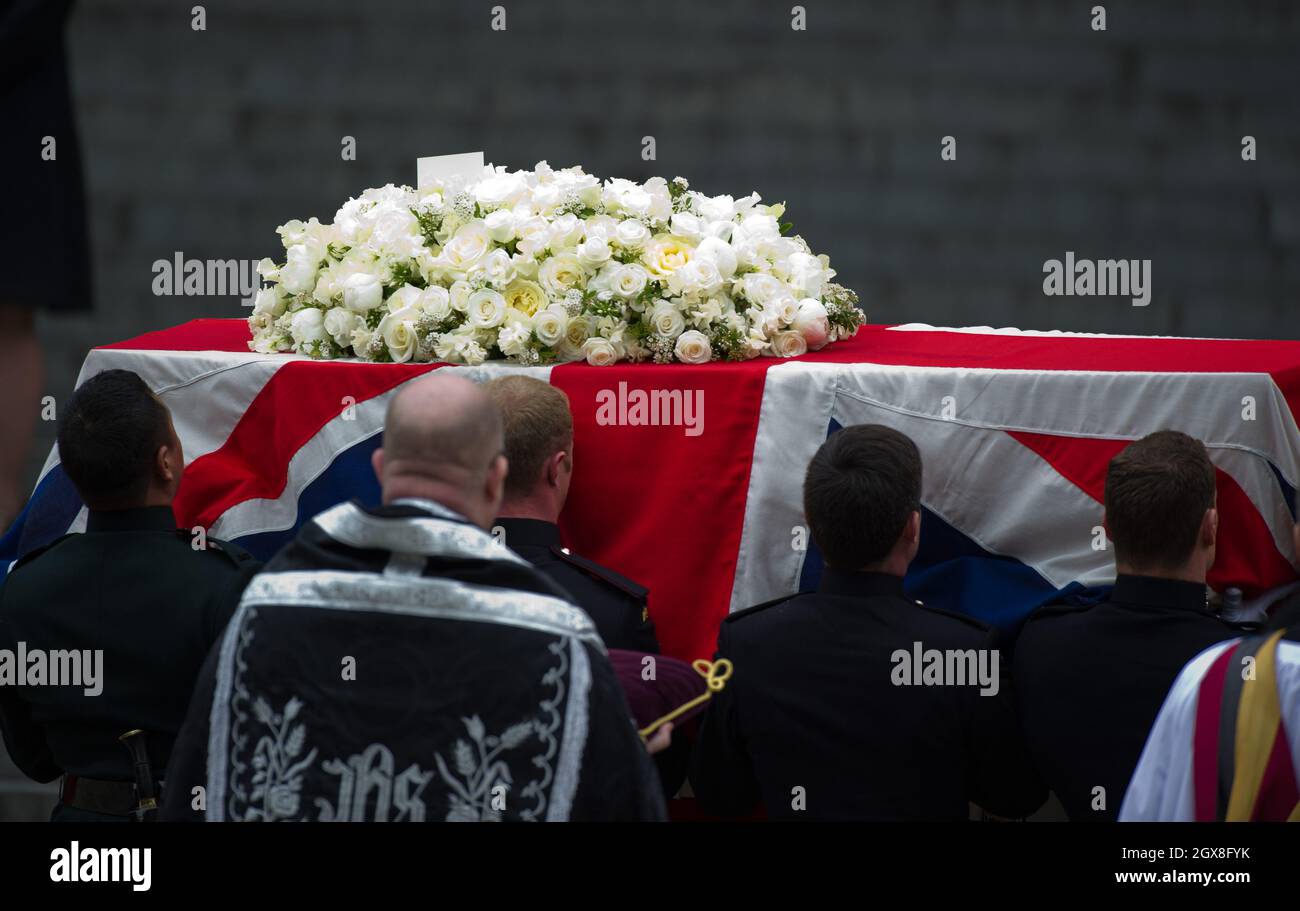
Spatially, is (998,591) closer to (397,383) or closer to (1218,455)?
(1218,455)

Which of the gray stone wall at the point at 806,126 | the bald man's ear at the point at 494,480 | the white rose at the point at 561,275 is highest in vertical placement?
the gray stone wall at the point at 806,126

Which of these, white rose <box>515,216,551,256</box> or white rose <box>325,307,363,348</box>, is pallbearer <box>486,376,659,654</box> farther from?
white rose <box>325,307,363,348</box>

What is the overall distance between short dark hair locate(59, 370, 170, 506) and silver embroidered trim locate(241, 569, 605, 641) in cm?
86

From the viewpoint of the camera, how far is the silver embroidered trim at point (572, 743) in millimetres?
1753

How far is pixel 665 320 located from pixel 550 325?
220mm

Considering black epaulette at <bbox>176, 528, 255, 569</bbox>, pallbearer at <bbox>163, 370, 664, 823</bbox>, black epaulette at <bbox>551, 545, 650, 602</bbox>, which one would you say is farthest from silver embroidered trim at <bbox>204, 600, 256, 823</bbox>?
black epaulette at <bbox>551, 545, 650, 602</bbox>

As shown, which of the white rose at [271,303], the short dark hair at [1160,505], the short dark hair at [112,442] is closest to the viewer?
the short dark hair at [1160,505]

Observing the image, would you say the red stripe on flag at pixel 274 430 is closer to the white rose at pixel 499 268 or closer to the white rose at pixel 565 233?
the white rose at pixel 499 268

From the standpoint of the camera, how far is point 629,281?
2904mm

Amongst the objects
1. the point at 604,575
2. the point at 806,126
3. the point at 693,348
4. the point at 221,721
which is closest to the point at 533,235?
the point at 693,348

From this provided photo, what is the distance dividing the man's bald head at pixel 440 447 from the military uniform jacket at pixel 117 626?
77 cm

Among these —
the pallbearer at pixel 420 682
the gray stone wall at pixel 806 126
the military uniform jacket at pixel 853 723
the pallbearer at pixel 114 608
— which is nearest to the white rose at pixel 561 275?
the pallbearer at pixel 114 608

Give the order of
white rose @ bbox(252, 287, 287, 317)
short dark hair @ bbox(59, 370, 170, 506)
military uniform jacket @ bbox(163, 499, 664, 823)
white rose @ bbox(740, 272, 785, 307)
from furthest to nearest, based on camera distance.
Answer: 1. white rose @ bbox(252, 287, 287, 317)
2. white rose @ bbox(740, 272, 785, 307)
3. short dark hair @ bbox(59, 370, 170, 506)
4. military uniform jacket @ bbox(163, 499, 664, 823)

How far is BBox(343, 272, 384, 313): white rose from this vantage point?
9.87 ft
